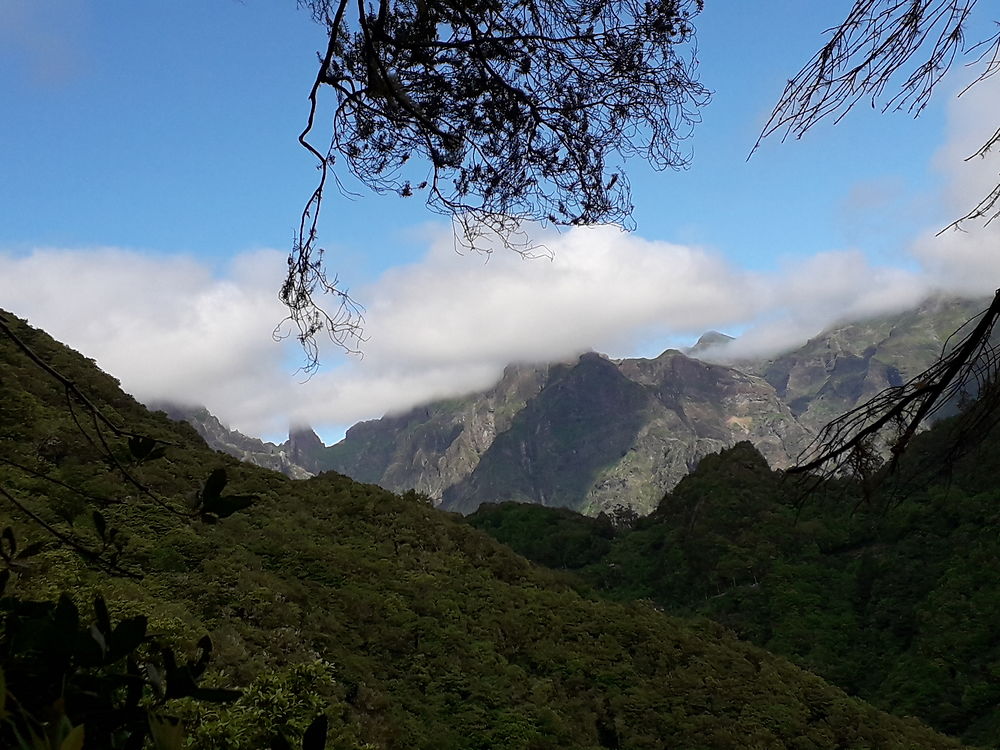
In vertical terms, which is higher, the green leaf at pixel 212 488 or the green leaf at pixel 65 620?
the green leaf at pixel 212 488

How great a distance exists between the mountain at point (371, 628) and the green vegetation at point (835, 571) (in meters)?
7.95

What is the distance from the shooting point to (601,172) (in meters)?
5.71

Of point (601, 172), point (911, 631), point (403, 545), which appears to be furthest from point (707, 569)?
point (601, 172)

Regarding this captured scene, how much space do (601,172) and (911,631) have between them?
24385 millimetres

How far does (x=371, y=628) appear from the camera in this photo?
35.9 feet

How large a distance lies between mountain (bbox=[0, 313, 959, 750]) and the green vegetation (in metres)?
7.95

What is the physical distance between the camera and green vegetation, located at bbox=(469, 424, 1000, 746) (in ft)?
67.0

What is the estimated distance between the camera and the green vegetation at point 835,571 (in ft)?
67.0

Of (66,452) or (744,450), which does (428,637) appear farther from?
(744,450)

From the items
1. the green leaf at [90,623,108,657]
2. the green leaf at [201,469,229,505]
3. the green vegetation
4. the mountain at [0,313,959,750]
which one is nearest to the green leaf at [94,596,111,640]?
the green leaf at [90,623,108,657]

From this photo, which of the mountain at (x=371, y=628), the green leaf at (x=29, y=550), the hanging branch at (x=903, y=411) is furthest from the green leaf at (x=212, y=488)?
the mountain at (x=371, y=628)

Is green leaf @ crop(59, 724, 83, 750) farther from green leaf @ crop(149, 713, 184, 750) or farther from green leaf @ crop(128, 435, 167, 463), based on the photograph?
green leaf @ crop(128, 435, 167, 463)

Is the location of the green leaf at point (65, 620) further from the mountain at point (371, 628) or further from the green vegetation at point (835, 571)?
the green vegetation at point (835, 571)

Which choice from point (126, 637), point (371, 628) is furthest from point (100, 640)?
point (371, 628)
